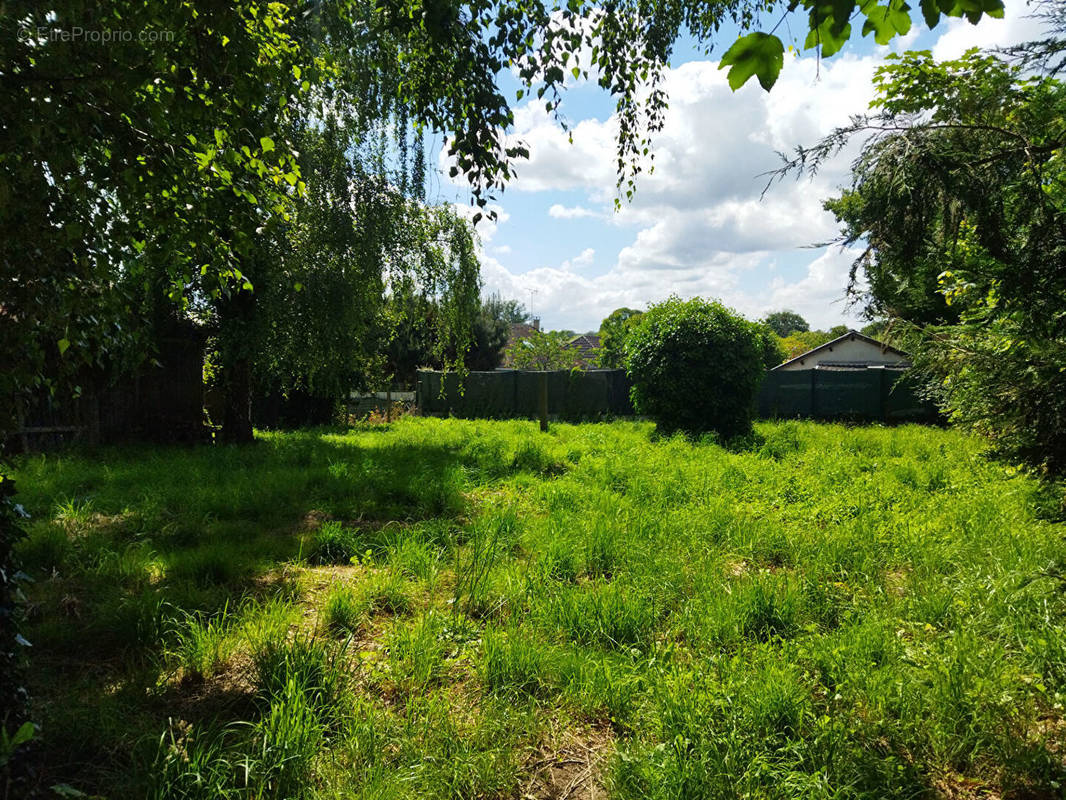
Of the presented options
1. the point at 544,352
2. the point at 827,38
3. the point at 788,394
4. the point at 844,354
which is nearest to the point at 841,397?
the point at 788,394

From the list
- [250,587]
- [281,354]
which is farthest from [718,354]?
[250,587]

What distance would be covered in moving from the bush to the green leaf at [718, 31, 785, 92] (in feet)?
33.0

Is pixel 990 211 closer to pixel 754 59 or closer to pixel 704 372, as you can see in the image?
pixel 754 59

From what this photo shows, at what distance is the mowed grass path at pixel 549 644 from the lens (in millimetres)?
2094

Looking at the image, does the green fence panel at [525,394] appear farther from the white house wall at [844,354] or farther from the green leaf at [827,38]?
the white house wall at [844,354]

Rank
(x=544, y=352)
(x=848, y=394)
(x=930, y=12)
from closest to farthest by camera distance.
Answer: (x=930, y=12), (x=848, y=394), (x=544, y=352)

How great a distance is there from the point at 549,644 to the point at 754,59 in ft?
8.74

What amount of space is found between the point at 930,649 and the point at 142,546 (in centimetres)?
507

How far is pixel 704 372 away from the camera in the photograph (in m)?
11.2

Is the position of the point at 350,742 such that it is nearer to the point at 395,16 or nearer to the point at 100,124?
the point at 100,124

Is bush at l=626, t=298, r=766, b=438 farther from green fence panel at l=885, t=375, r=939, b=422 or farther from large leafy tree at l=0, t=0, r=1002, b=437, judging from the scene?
large leafy tree at l=0, t=0, r=1002, b=437

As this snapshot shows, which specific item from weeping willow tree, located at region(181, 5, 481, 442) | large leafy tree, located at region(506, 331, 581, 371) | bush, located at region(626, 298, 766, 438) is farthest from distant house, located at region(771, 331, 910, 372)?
weeping willow tree, located at region(181, 5, 481, 442)

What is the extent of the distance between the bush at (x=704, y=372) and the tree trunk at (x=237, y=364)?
7362 mm

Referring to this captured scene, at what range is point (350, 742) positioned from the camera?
2150 mm
